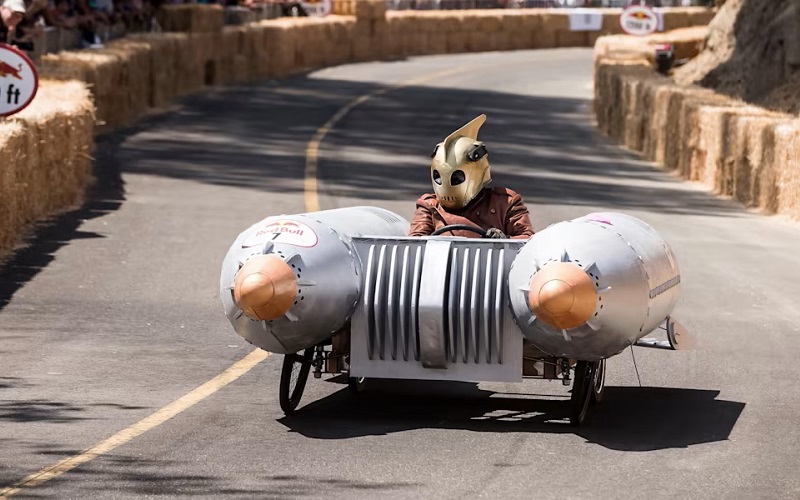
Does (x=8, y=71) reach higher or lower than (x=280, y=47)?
higher

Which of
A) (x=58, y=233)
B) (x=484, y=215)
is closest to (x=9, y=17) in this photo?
(x=58, y=233)

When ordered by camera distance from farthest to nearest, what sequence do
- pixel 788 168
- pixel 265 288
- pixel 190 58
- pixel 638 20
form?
1. pixel 638 20
2. pixel 190 58
3. pixel 788 168
4. pixel 265 288

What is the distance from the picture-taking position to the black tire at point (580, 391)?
1028 cm

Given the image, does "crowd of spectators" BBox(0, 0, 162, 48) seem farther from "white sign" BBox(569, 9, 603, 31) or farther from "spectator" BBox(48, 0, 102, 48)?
"white sign" BBox(569, 9, 603, 31)

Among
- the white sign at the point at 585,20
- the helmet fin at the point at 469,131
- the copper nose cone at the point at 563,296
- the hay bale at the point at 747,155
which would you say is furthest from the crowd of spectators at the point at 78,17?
the white sign at the point at 585,20

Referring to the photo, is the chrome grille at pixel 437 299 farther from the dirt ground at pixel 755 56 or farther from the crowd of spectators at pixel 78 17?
the dirt ground at pixel 755 56

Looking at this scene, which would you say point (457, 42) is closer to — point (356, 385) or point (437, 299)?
point (356, 385)

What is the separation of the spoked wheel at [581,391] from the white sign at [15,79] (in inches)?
419

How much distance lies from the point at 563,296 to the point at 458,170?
1.86 meters

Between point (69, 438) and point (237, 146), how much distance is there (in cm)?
2069

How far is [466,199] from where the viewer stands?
37.5 feet

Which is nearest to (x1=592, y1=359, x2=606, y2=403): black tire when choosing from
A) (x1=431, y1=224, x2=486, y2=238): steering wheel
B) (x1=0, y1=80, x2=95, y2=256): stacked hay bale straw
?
(x1=431, y1=224, x2=486, y2=238): steering wheel

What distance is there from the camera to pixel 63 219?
20.5 metres

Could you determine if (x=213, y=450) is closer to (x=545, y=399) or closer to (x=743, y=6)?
(x=545, y=399)
